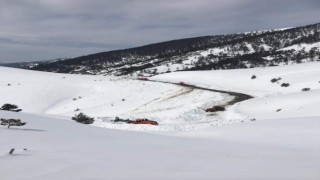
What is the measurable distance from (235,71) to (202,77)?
7.27 metres

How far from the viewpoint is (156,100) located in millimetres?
57562

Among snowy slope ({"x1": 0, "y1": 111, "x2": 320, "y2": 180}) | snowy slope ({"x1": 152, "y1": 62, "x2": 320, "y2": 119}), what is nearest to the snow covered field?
snowy slope ({"x1": 0, "y1": 111, "x2": 320, "y2": 180})

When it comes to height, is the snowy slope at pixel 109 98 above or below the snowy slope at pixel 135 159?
below

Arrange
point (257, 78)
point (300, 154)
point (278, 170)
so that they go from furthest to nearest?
1. point (257, 78)
2. point (300, 154)
3. point (278, 170)

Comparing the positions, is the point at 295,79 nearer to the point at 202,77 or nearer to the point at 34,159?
the point at 202,77

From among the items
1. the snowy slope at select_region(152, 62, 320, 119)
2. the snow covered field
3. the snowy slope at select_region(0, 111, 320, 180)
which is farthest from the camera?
the snowy slope at select_region(152, 62, 320, 119)

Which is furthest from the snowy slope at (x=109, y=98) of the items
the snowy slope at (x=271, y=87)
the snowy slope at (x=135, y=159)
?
the snowy slope at (x=135, y=159)

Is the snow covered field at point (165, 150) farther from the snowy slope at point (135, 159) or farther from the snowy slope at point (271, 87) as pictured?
the snowy slope at point (271, 87)

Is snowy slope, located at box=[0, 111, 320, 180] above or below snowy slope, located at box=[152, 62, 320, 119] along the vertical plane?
above

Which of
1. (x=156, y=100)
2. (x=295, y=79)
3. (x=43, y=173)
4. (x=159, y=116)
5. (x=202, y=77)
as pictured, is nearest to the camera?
(x=43, y=173)

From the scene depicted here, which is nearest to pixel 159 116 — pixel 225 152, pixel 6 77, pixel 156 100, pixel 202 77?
pixel 156 100

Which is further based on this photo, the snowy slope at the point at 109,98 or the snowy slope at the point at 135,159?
the snowy slope at the point at 109,98

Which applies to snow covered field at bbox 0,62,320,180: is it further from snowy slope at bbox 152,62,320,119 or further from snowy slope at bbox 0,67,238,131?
snowy slope at bbox 0,67,238,131

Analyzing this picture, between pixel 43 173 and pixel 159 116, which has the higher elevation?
pixel 43 173
